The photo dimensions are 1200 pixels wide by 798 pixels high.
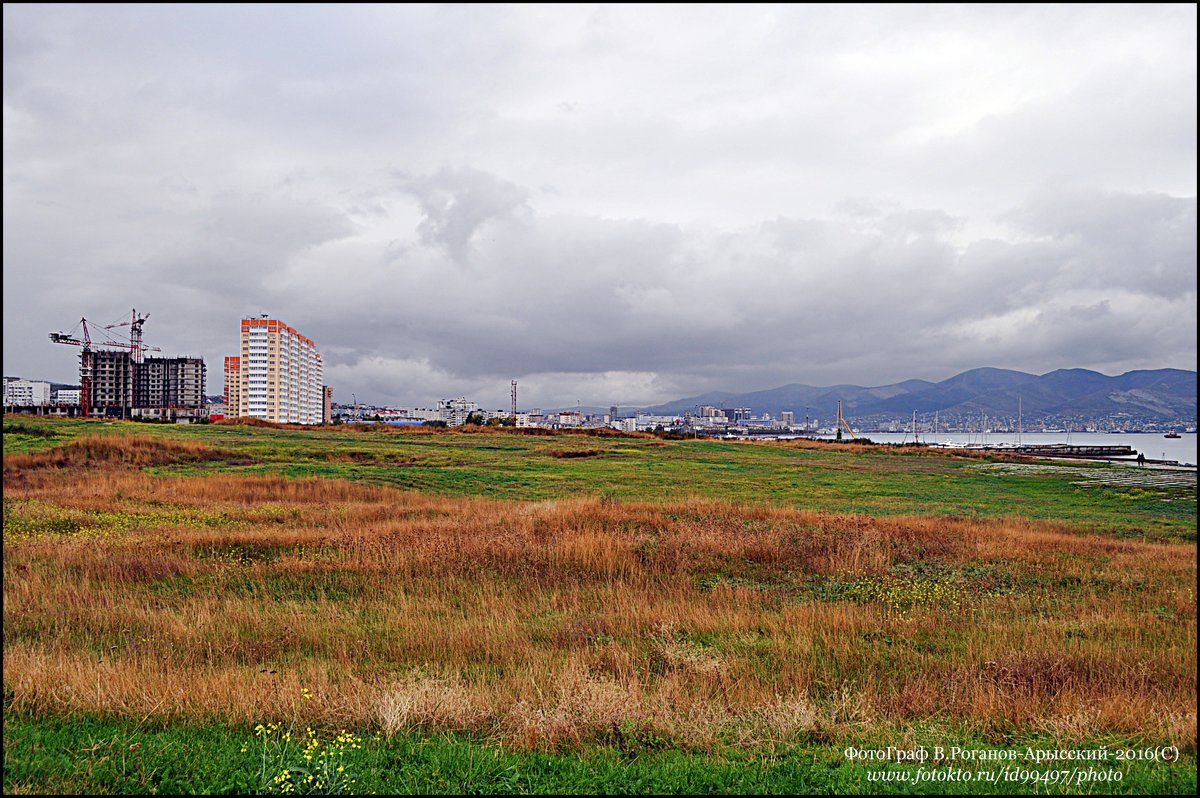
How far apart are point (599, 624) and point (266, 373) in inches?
6555

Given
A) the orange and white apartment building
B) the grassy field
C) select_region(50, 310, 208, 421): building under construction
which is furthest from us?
the orange and white apartment building

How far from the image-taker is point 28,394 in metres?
51.3

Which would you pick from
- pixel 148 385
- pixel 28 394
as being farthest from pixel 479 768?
pixel 148 385

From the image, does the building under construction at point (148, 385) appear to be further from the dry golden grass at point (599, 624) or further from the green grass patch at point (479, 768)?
the green grass patch at point (479, 768)

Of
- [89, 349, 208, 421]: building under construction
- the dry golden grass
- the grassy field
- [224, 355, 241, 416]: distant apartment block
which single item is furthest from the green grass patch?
[224, 355, 241, 416]: distant apartment block

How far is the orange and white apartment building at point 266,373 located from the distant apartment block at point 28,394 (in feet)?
320

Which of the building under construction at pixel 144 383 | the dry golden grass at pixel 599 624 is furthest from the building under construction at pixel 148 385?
the dry golden grass at pixel 599 624

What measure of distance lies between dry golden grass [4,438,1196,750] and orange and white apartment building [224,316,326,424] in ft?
483

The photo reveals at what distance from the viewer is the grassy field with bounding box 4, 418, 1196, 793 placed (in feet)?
19.1

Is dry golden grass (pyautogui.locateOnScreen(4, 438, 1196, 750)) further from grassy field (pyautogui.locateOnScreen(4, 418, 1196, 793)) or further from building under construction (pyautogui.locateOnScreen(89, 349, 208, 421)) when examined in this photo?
building under construction (pyautogui.locateOnScreen(89, 349, 208, 421))

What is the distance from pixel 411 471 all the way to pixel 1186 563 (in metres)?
31.7

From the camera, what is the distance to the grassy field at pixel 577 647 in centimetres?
581

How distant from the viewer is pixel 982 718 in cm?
713

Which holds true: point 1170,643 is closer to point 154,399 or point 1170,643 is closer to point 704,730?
point 704,730
